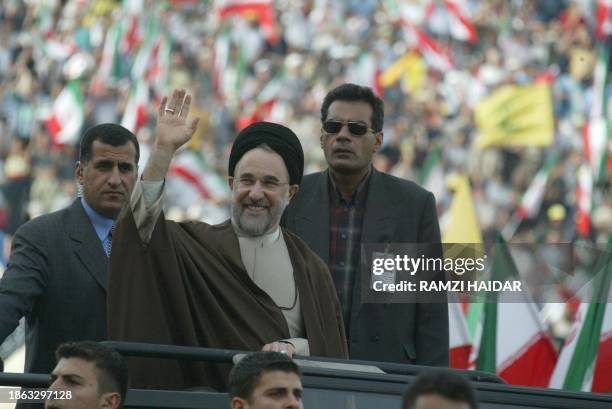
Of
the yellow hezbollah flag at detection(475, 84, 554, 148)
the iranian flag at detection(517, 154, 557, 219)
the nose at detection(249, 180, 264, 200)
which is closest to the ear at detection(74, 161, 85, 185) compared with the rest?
the nose at detection(249, 180, 264, 200)

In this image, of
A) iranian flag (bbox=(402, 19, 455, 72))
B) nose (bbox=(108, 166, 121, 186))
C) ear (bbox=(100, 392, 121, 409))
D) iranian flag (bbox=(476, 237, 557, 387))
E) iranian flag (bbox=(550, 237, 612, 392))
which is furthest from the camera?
iranian flag (bbox=(402, 19, 455, 72))

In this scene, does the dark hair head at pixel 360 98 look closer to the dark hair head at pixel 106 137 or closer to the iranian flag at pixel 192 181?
the dark hair head at pixel 106 137

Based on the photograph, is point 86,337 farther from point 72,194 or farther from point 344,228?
point 72,194

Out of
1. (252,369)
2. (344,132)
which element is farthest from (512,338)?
(252,369)

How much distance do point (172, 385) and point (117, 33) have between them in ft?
45.2

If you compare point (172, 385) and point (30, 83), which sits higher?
point (30, 83)

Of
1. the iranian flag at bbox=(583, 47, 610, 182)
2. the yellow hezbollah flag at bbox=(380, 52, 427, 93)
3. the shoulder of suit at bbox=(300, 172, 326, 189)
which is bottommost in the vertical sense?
the shoulder of suit at bbox=(300, 172, 326, 189)

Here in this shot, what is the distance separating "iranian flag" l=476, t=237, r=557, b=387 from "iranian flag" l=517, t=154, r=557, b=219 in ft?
24.7

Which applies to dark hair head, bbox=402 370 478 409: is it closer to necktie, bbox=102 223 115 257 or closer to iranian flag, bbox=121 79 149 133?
necktie, bbox=102 223 115 257

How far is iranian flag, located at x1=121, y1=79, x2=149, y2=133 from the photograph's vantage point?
56.7ft

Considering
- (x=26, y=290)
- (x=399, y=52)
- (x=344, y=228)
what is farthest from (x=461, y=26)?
(x=26, y=290)

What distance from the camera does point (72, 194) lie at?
15.5 metres

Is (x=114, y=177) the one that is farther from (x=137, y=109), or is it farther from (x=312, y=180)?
(x=137, y=109)

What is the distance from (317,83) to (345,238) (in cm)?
1093
